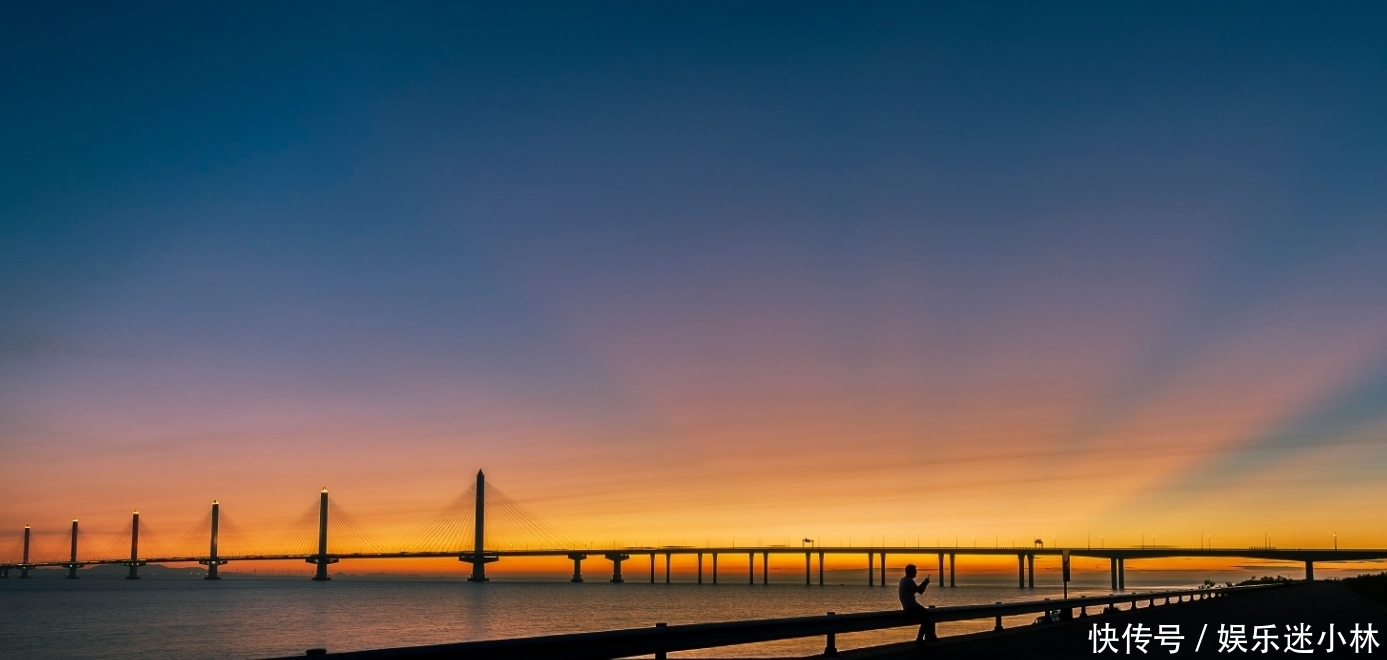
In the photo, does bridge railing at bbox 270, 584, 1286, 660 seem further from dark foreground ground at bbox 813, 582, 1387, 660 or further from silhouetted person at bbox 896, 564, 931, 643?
dark foreground ground at bbox 813, 582, 1387, 660

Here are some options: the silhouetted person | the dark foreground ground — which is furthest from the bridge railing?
the dark foreground ground

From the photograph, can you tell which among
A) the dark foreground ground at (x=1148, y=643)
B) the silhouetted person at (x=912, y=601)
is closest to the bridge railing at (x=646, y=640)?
the silhouetted person at (x=912, y=601)

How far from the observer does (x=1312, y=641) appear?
848 inches

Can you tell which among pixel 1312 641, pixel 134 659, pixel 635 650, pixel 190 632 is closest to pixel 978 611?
pixel 1312 641

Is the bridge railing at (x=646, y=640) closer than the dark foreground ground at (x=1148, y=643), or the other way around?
the bridge railing at (x=646, y=640)

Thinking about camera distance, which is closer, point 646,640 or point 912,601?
point 646,640

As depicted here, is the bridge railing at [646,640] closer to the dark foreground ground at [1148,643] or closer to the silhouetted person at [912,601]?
the silhouetted person at [912,601]

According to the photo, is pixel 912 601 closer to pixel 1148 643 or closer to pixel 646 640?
pixel 1148 643

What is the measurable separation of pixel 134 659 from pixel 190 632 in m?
21.1

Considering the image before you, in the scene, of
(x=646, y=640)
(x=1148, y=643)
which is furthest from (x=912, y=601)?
(x=646, y=640)

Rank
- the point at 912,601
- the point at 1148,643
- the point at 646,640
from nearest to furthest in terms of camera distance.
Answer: the point at 646,640, the point at 1148,643, the point at 912,601

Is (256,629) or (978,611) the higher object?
(978,611)

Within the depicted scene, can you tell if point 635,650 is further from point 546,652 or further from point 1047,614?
point 1047,614

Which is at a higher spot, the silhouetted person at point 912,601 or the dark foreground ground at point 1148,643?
the silhouetted person at point 912,601
